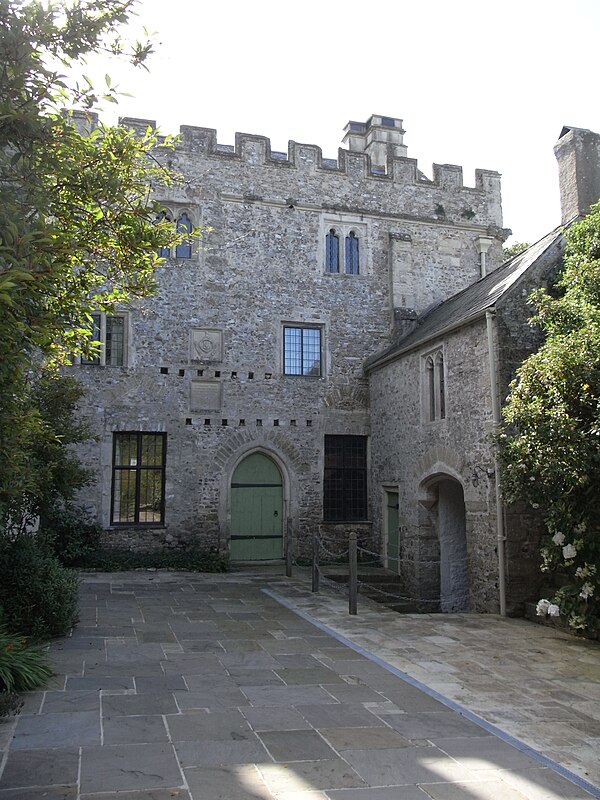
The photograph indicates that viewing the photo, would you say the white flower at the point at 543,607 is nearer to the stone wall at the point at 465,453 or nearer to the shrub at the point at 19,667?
the stone wall at the point at 465,453

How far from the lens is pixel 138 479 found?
14414 millimetres

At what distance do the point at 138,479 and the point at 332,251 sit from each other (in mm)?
7141

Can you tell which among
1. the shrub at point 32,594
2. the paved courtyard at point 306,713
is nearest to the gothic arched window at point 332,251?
the paved courtyard at point 306,713

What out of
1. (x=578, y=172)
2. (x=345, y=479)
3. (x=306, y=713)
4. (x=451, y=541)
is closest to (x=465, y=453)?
(x=451, y=541)

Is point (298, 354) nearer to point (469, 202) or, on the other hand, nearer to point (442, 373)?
point (442, 373)

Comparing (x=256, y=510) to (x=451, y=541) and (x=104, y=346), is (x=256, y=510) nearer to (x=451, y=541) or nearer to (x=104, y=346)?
(x=451, y=541)

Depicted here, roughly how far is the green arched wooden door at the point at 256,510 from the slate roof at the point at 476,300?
3468 millimetres

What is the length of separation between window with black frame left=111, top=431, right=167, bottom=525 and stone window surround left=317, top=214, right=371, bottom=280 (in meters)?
5.76

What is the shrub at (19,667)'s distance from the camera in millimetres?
5465

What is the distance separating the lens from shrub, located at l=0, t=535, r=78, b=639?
736 cm

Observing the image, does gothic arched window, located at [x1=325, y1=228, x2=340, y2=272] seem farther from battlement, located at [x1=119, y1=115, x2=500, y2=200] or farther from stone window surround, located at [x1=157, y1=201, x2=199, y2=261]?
stone window surround, located at [x1=157, y1=201, x2=199, y2=261]

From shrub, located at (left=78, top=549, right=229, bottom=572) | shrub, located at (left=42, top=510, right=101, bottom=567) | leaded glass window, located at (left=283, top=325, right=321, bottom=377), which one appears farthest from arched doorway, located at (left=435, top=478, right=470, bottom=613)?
shrub, located at (left=42, top=510, right=101, bottom=567)

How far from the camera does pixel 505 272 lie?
12352 millimetres

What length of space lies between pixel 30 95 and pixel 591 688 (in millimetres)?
7062
